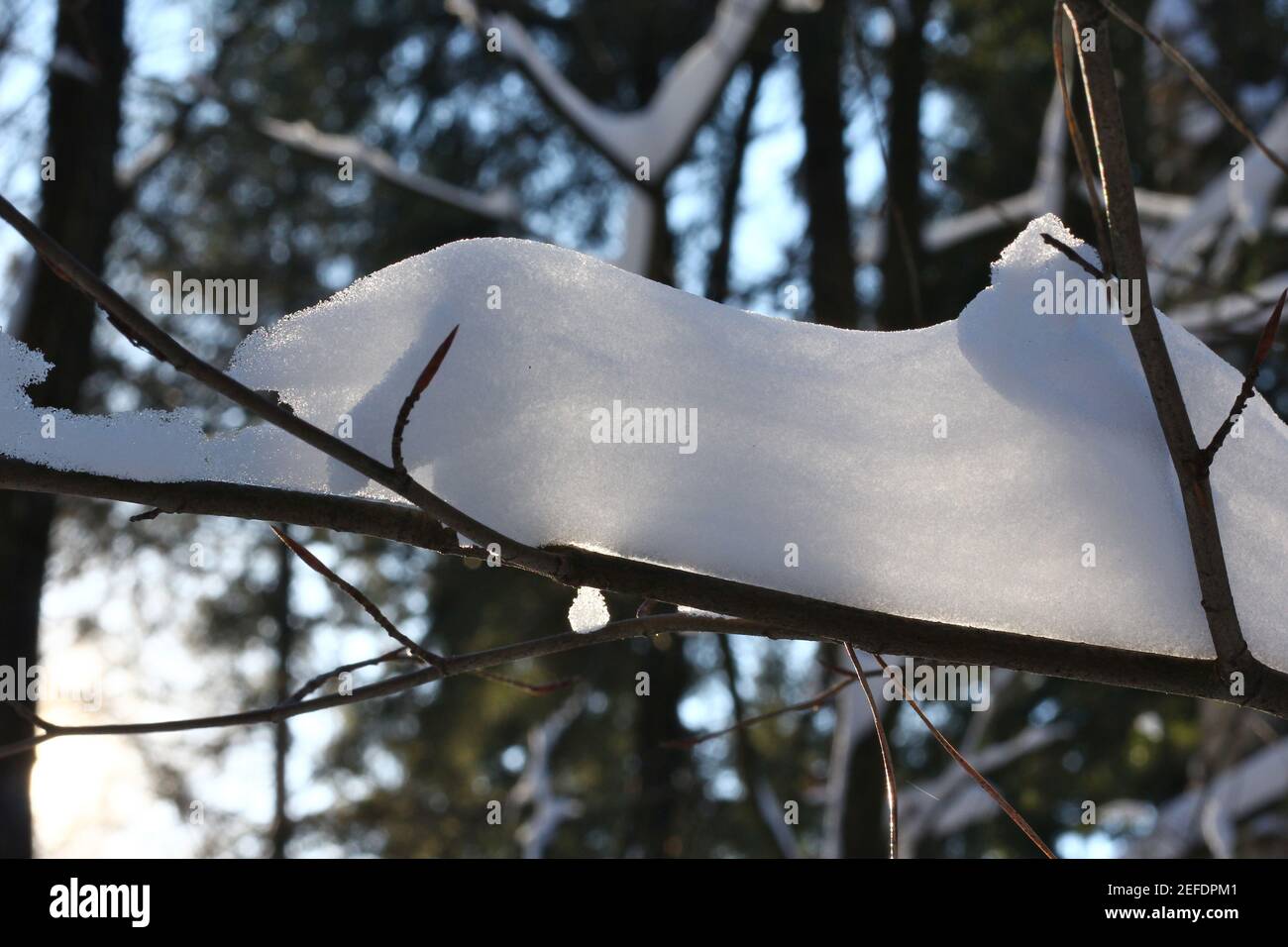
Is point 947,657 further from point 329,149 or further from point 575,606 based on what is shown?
point 329,149

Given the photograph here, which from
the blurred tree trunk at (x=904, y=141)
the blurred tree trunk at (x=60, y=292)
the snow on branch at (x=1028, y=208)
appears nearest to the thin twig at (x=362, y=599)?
the blurred tree trunk at (x=60, y=292)

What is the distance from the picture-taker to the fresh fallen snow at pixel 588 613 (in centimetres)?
102

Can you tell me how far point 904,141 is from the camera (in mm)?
4109

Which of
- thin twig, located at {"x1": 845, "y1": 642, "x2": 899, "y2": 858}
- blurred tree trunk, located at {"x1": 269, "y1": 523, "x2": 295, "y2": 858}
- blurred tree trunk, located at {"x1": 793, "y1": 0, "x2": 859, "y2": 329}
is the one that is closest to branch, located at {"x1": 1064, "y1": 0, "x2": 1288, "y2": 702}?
thin twig, located at {"x1": 845, "y1": 642, "x2": 899, "y2": 858}

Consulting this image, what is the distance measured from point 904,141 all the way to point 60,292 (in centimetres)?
305

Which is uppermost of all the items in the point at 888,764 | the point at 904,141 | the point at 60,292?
the point at 904,141

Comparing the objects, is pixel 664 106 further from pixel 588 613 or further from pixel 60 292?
pixel 588 613

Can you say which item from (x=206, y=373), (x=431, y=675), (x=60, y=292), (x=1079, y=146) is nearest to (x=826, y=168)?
(x=60, y=292)

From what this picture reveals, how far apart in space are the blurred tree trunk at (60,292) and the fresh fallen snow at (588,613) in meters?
2.64

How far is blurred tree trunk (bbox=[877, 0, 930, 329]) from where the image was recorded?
12.9 ft

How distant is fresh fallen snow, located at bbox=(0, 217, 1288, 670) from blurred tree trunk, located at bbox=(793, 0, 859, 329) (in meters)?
3.10

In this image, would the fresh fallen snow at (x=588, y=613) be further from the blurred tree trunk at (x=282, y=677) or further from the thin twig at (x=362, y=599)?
the blurred tree trunk at (x=282, y=677)
